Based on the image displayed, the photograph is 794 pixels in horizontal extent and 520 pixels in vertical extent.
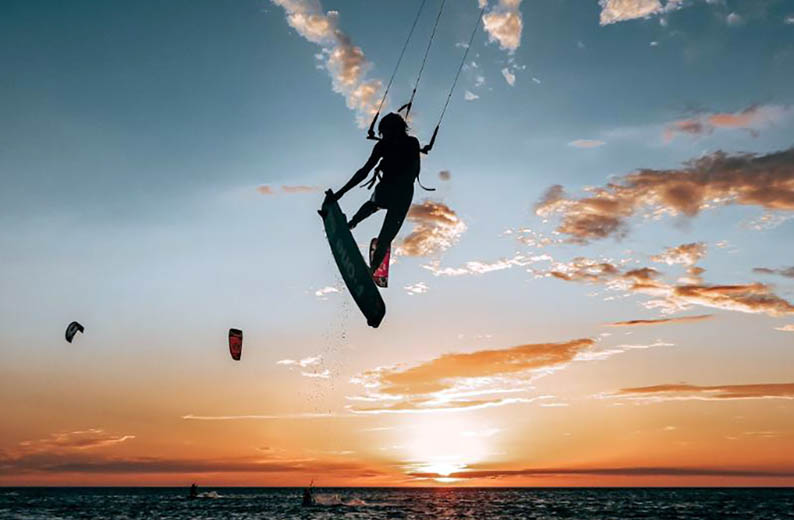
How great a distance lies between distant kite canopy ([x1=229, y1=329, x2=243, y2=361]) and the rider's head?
66.2ft

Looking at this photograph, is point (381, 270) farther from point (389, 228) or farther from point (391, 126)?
point (391, 126)

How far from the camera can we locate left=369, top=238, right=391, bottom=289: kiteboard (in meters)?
10.6

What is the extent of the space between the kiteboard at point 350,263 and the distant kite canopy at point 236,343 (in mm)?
18448

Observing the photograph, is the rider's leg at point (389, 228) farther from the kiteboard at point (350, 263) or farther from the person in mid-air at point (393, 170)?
the kiteboard at point (350, 263)

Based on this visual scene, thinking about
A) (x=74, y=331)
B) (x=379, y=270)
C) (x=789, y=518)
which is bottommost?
(x=789, y=518)

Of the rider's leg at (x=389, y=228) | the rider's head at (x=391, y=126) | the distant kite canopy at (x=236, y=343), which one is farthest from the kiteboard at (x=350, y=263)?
the distant kite canopy at (x=236, y=343)

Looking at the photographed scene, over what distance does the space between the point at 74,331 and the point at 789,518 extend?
205 feet

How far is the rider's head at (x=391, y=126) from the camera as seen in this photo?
9.38 metres

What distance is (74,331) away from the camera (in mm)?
35438

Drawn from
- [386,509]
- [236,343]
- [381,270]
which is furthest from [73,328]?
[386,509]

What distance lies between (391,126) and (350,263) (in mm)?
2232

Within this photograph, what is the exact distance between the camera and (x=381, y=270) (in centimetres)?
1073

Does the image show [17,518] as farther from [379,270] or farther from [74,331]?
[379,270]

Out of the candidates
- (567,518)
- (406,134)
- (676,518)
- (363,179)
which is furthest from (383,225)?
(676,518)
